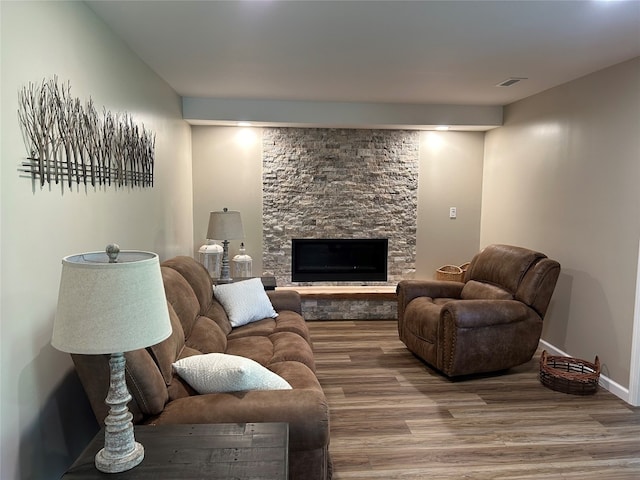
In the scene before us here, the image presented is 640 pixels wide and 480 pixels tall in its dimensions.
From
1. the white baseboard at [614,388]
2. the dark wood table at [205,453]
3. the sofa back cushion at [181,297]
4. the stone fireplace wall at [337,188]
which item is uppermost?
the stone fireplace wall at [337,188]

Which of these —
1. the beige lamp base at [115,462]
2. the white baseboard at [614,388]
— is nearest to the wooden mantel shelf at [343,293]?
the white baseboard at [614,388]

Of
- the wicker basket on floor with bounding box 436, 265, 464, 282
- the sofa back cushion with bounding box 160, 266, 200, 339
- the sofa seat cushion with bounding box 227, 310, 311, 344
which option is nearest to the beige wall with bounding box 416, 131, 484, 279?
the wicker basket on floor with bounding box 436, 265, 464, 282

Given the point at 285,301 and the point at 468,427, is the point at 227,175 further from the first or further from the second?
the point at 468,427

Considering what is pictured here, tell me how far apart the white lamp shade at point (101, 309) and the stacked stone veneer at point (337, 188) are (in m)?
3.93

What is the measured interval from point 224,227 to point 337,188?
1691 millimetres

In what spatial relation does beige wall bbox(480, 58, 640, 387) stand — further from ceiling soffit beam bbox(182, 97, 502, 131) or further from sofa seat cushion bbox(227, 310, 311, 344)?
sofa seat cushion bbox(227, 310, 311, 344)

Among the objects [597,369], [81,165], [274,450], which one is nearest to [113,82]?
[81,165]

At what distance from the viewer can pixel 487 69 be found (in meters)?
3.39

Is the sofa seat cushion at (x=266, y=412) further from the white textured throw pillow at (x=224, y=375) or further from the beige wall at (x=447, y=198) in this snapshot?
the beige wall at (x=447, y=198)

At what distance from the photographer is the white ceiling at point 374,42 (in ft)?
7.50

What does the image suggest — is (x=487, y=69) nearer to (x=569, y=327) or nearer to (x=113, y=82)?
(x=569, y=327)

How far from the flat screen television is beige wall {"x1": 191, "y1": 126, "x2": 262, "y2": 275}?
62cm

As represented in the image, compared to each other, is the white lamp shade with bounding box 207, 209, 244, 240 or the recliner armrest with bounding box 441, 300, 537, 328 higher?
the white lamp shade with bounding box 207, 209, 244, 240

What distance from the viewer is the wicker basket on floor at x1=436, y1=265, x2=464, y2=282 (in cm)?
511
